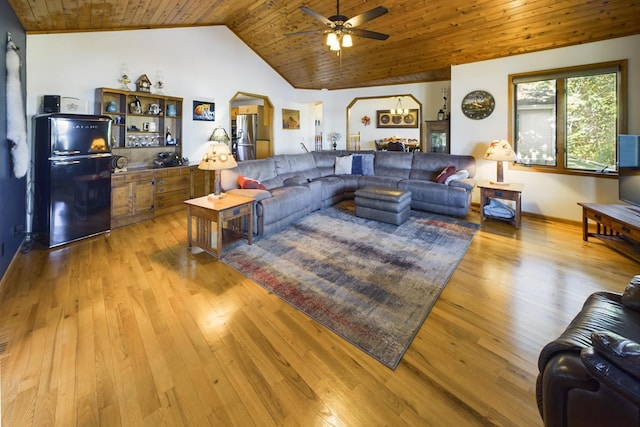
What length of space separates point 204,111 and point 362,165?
139 inches

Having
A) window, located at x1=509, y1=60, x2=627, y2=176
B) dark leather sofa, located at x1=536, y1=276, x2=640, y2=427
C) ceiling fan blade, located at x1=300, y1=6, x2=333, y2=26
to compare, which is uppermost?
ceiling fan blade, located at x1=300, y1=6, x2=333, y2=26

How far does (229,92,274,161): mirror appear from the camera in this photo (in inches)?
319

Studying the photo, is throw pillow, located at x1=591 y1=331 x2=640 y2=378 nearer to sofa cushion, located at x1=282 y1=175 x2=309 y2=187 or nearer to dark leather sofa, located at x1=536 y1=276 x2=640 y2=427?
dark leather sofa, located at x1=536 y1=276 x2=640 y2=427

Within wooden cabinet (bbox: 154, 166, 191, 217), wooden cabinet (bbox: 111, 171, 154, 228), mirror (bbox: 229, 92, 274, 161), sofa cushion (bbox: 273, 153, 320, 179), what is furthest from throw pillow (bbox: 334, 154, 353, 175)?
wooden cabinet (bbox: 111, 171, 154, 228)

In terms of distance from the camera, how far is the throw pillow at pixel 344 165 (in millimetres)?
6543

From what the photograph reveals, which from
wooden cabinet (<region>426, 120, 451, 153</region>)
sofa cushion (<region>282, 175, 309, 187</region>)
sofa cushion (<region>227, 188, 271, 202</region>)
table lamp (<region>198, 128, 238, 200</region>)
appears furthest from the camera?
wooden cabinet (<region>426, 120, 451, 153</region>)

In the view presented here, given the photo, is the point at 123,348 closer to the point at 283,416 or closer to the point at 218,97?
the point at 283,416

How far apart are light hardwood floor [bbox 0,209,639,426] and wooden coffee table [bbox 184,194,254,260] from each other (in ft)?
1.27

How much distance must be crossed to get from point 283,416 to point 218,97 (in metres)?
6.44

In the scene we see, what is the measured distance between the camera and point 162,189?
204 inches

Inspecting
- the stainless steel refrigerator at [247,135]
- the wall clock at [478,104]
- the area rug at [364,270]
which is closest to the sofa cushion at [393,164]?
the wall clock at [478,104]

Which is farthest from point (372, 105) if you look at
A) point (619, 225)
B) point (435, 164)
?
point (619, 225)

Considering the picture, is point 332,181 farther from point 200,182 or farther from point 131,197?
point 131,197

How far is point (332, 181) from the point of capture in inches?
230
